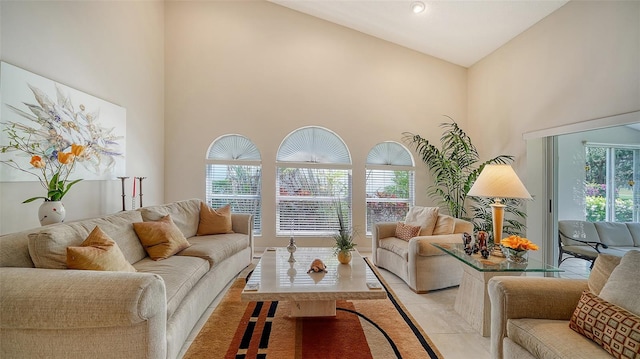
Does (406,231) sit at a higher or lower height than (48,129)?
lower

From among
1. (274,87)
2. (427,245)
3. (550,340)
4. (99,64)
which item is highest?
(274,87)

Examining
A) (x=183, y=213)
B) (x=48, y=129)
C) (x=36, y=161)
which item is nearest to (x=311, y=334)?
(x=183, y=213)

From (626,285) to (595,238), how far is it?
7.06ft

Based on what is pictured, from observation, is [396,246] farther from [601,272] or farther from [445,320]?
[601,272]

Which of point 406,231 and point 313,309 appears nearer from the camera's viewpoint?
point 313,309

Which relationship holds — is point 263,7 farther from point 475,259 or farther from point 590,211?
point 590,211

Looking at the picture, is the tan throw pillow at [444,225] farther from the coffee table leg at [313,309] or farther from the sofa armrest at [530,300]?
the coffee table leg at [313,309]

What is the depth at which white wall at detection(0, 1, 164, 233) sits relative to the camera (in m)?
2.40

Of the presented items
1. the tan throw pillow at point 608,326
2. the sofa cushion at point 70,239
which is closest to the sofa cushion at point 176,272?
the sofa cushion at point 70,239

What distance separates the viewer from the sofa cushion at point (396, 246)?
329 cm

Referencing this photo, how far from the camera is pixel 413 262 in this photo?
3.05 metres

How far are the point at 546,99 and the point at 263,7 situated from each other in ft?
14.6

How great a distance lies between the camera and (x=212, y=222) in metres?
3.68

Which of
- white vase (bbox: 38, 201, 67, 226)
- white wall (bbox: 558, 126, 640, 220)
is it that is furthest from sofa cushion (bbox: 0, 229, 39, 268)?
white wall (bbox: 558, 126, 640, 220)
